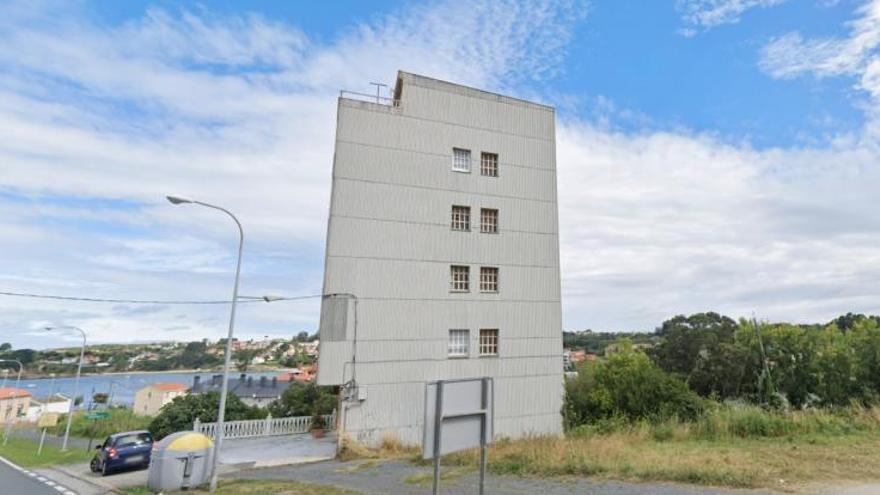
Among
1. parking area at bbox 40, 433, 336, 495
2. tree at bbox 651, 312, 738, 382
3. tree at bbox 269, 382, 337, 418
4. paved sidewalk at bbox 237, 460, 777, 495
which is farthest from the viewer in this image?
tree at bbox 651, 312, 738, 382

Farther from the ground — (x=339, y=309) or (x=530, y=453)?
(x=339, y=309)

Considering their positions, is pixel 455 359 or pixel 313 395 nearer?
pixel 455 359

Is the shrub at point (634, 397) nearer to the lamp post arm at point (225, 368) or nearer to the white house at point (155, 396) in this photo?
the lamp post arm at point (225, 368)

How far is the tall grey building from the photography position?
19594 millimetres

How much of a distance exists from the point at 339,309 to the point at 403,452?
5969 mm

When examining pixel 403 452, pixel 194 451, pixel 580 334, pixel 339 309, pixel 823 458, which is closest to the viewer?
pixel 823 458

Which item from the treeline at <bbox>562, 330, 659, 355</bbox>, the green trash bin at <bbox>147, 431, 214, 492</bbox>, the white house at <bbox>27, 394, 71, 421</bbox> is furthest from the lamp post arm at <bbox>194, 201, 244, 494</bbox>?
the white house at <bbox>27, 394, 71, 421</bbox>

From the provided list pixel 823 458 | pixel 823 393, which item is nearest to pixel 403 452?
pixel 823 458

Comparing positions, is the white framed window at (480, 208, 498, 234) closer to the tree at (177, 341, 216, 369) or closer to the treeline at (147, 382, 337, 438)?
the treeline at (147, 382, 337, 438)

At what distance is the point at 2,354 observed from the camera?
4978 cm

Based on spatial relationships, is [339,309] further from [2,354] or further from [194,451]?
[2,354]

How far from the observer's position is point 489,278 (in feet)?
72.0

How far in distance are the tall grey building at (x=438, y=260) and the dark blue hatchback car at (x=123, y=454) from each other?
26.4 feet

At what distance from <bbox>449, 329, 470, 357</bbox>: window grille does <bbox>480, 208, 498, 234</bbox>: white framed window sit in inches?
186
